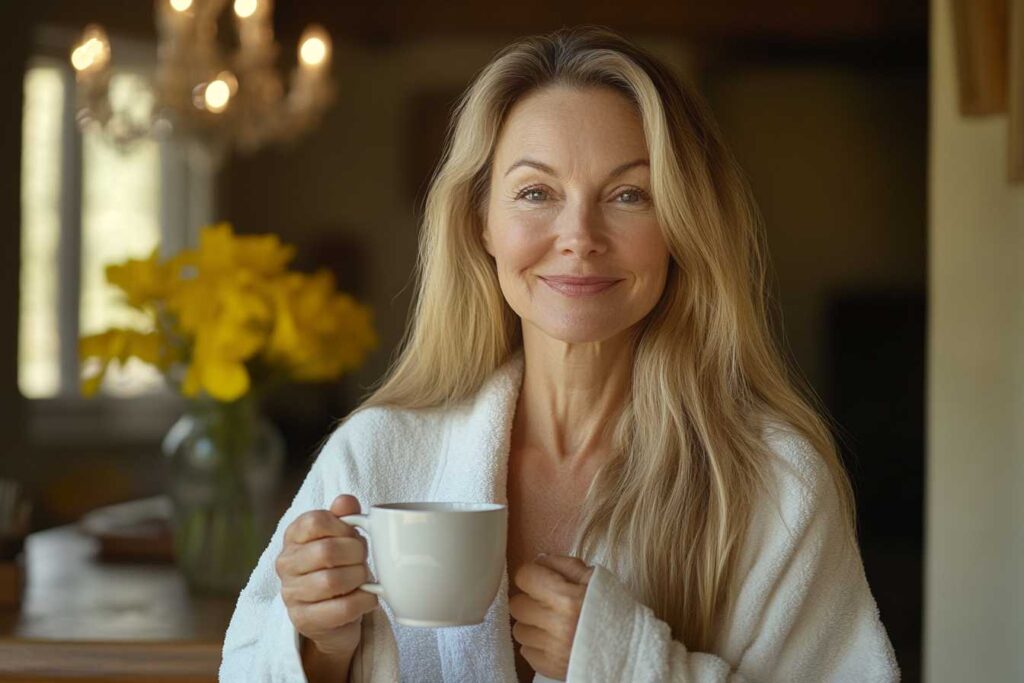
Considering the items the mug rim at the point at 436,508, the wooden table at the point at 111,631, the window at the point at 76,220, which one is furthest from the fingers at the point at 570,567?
the window at the point at 76,220

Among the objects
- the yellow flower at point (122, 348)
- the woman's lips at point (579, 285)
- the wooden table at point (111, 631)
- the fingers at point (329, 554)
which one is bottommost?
the wooden table at point (111, 631)

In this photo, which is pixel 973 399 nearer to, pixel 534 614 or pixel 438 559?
pixel 534 614

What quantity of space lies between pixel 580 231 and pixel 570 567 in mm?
335

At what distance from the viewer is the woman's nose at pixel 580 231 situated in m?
1.31

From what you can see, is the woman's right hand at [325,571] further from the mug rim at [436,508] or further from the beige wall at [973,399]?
the beige wall at [973,399]

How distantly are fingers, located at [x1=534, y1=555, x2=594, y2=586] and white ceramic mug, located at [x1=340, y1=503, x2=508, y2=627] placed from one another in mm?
119

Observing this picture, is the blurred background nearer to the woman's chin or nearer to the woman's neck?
the woman's neck

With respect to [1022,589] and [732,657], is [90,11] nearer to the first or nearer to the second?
[1022,589]

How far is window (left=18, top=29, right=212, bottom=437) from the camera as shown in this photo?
571 centimetres

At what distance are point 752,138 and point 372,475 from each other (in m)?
3.89

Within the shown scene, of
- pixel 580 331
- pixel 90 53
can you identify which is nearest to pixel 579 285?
pixel 580 331

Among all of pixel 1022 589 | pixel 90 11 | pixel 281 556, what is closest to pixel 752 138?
pixel 1022 589

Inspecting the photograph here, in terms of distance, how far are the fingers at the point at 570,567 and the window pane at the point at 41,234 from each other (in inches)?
194

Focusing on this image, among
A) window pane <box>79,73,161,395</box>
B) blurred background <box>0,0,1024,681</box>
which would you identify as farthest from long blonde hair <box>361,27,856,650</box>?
window pane <box>79,73,161,395</box>
